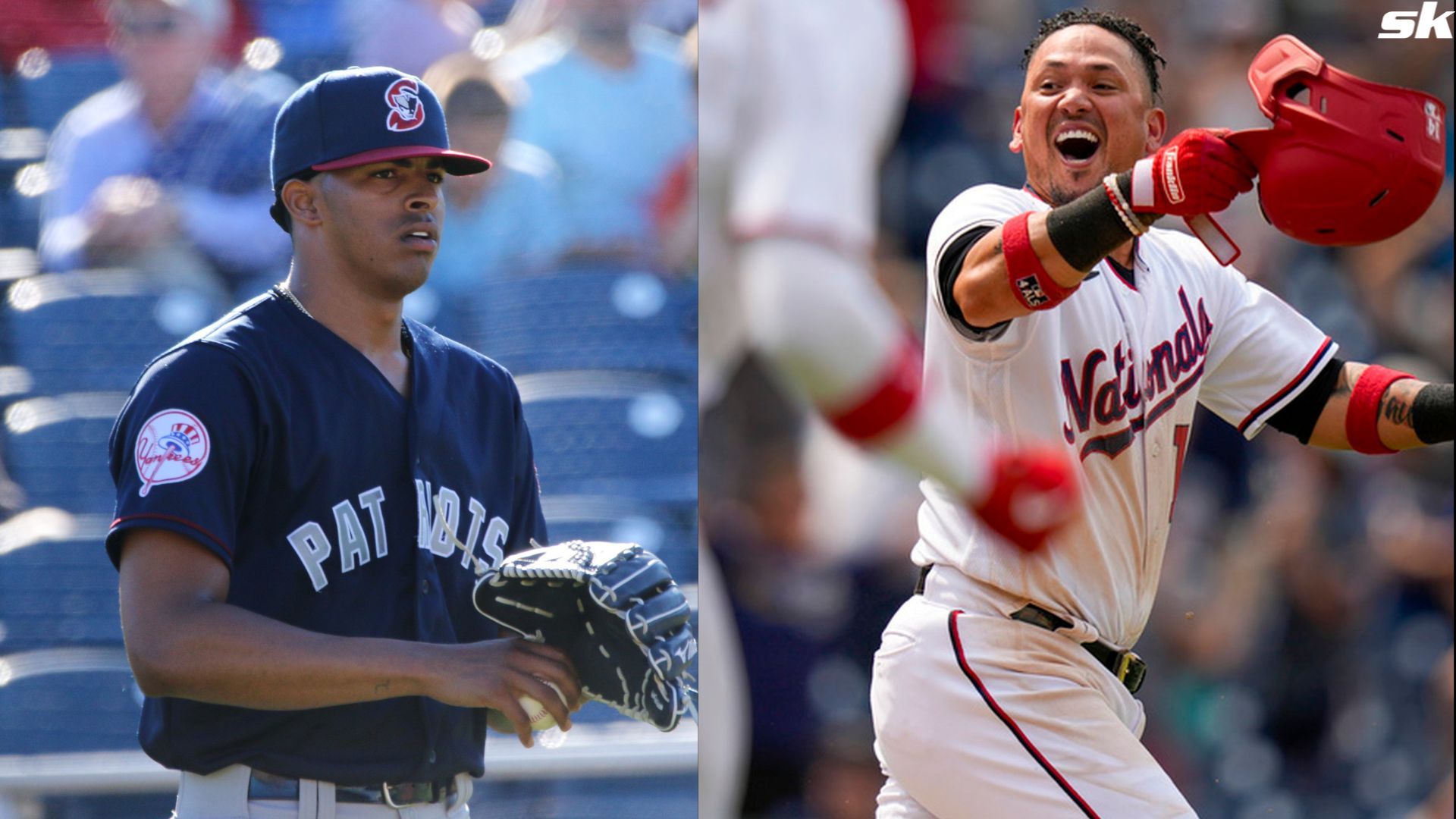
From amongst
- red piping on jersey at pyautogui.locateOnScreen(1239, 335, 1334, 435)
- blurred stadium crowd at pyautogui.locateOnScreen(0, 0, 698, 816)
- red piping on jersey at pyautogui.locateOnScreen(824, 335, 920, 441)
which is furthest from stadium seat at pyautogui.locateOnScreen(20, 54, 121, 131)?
red piping on jersey at pyautogui.locateOnScreen(1239, 335, 1334, 435)

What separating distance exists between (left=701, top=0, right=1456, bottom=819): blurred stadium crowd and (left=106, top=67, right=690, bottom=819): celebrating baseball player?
18.2 inches

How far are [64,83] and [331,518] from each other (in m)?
0.92

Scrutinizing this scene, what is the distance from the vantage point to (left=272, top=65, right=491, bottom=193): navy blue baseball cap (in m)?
2.62

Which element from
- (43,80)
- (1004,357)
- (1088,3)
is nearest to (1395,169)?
(1004,357)

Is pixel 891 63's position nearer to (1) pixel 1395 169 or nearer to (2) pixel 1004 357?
(2) pixel 1004 357

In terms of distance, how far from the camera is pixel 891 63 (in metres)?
3.10

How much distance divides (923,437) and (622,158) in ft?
3.27

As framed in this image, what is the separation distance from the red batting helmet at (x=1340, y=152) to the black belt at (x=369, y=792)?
1683 mm

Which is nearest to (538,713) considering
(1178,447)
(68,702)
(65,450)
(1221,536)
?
(68,702)

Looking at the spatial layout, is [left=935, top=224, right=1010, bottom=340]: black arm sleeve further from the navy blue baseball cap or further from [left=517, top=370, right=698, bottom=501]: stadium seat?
the navy blue baseball cap

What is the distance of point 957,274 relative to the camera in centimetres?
216
